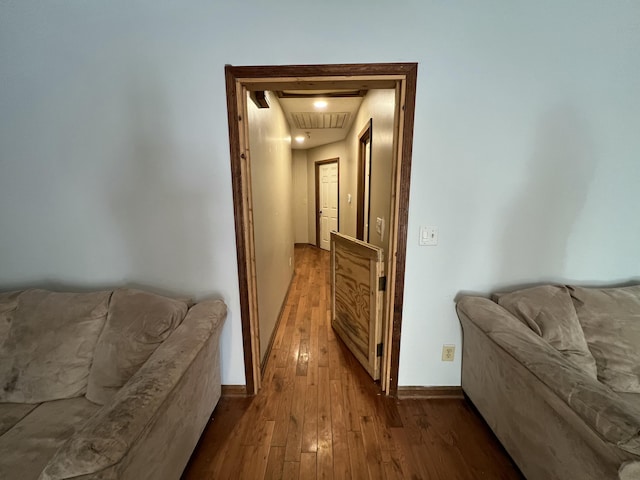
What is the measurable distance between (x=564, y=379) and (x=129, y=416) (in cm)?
147

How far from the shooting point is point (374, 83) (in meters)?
1.36

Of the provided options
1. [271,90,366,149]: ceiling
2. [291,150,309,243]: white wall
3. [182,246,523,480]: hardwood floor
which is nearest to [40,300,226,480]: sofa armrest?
[182,246,523,480]: hardwood floor

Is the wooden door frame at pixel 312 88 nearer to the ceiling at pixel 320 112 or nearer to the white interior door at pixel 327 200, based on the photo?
the ceiling at pixel 320 112

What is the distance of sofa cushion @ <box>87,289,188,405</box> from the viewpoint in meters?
1.11

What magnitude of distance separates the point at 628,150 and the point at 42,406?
129 inches

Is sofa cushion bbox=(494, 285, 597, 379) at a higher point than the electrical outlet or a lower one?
higher

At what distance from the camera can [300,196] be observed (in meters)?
6.13

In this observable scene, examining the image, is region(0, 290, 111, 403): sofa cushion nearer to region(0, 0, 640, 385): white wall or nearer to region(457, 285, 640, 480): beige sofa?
region(0, 0, 640, 385): white wall

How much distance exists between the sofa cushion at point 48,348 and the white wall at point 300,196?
4746 mm

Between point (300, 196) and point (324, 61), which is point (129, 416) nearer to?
point (324, 61)

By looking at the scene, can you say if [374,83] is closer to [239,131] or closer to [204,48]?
[239,131]

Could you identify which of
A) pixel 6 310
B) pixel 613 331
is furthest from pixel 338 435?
pixel 6 310

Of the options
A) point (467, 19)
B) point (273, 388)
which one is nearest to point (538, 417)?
point (273, 388)

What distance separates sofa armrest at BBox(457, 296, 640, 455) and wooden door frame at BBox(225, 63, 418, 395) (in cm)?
48
